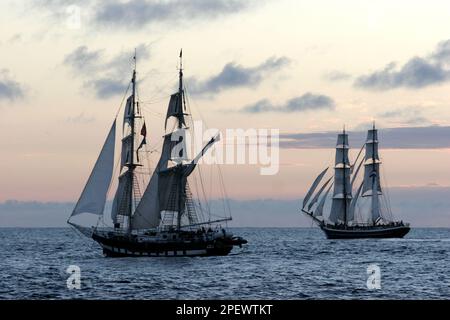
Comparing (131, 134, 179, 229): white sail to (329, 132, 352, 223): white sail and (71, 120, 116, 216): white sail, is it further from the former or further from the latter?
(329, 132, 352, 223): white sail

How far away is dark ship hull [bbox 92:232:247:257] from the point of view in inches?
3332

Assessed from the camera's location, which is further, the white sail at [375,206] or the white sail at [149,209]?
the white sail at [375,206]

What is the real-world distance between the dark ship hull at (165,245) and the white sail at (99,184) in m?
5.11

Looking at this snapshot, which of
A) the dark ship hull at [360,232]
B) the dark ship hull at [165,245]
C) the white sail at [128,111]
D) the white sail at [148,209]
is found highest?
the white sail at [128,111]

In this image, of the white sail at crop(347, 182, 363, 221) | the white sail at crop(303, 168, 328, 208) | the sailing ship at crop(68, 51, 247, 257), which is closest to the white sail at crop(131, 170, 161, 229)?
the sailing ship at crop(68, 51, 247, 257)

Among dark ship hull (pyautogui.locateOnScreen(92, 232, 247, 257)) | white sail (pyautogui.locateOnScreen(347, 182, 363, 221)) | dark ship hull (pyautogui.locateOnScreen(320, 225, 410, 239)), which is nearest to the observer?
dark ship hull (pyautogui.locateOnScreen(92, 232, 247, 257))

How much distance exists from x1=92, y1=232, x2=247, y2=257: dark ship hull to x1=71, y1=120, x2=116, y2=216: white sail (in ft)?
16.8

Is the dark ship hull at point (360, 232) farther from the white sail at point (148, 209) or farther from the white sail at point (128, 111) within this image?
the white sail at point (128, 111)

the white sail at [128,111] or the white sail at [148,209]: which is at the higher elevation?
the white sail at [128,111]

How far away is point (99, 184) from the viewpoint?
270 ft

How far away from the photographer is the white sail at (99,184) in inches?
3236

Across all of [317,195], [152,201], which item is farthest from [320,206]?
[152,201]
